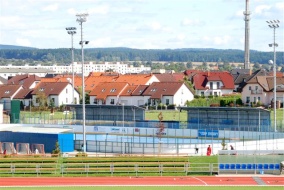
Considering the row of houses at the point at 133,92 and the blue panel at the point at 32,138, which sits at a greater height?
the row of houses at the point at 133,92

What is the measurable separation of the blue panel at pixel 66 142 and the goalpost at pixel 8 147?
3.33 metres

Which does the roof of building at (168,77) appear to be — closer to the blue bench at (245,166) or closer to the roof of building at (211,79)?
the roof of building at (211,79)

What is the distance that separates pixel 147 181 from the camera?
3925cm

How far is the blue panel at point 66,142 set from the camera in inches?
2163

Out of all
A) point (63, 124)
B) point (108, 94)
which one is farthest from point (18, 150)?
point (108, 94)

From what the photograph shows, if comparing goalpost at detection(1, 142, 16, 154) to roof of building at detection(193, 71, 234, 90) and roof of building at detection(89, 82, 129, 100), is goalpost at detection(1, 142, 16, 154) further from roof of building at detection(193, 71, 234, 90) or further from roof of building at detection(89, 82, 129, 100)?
roof of building at detection(193, 71, 234, 90)

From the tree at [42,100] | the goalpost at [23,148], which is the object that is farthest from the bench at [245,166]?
the tree at [42,100]

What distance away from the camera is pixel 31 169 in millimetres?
41969

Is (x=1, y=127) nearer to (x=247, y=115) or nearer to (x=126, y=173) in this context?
(x=247, y=115)

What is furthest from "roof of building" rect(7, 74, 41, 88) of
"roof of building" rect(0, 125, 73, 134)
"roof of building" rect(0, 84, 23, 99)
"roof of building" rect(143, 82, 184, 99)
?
"roof of building" rect(0, 125, 73, 134)

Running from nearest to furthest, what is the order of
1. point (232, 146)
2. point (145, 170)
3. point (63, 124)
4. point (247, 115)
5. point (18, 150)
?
point (145, 170) → point (232, 146) → point (18, 150) → point (247, 115) → point (63, 124)

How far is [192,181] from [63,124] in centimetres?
3417

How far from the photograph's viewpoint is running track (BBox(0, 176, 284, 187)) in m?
38.2

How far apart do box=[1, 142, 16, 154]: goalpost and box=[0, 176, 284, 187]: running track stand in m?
12.5
